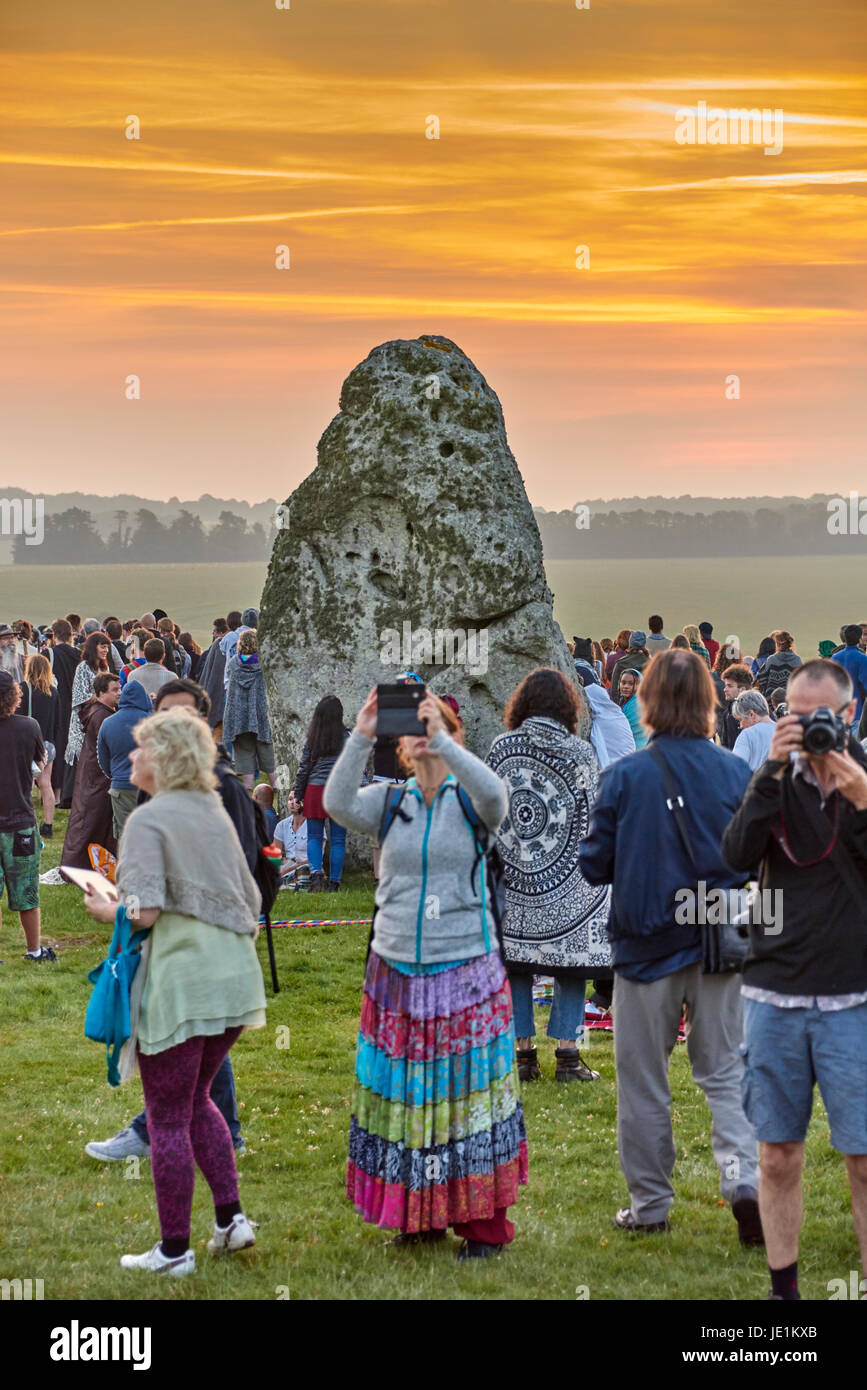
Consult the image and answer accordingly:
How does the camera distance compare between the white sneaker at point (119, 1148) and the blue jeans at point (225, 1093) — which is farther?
the white sneaker at point (119, 1148)

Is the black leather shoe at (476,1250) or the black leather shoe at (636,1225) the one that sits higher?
the black leather shoe at (476,1250)

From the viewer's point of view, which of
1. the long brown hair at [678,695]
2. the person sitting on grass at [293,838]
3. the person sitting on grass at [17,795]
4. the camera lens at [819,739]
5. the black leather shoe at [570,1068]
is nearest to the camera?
the camera lens at [819,739]

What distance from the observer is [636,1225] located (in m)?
6.36

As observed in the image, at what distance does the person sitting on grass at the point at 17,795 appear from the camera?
10.7 m

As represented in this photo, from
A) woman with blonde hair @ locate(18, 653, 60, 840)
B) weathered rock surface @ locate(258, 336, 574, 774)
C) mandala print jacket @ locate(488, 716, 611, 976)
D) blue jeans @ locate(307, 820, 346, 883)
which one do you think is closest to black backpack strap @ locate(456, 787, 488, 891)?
mandala print jacket @ locate(488, 716, 611, 976)

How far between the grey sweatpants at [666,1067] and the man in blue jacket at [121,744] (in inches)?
268

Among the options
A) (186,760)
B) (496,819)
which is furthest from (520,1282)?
(186,760)

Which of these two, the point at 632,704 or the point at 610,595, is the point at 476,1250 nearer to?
the point at 632,704

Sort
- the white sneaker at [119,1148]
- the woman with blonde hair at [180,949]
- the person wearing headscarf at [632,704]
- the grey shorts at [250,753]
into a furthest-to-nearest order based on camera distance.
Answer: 1. the grey shorts at [250,753]
2. the person wearing headscarf at [632,704]
3. the white sneaker at [119,1148]
4. the woman with blonde hair at [180,949]

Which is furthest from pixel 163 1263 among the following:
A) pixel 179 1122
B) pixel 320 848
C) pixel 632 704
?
pixel 632 704

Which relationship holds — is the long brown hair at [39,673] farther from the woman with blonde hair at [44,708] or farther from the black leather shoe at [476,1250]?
the black leather shoe at [476,1250]

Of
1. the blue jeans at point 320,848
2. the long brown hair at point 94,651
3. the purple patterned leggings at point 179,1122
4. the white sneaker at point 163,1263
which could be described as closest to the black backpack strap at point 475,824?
the purple patterned leggings at point 179,1122

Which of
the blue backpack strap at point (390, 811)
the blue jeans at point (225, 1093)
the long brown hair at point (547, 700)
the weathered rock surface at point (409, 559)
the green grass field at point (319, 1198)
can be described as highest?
the weathered rock surface at point (409, 559)

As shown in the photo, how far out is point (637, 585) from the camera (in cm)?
Result: 13325
